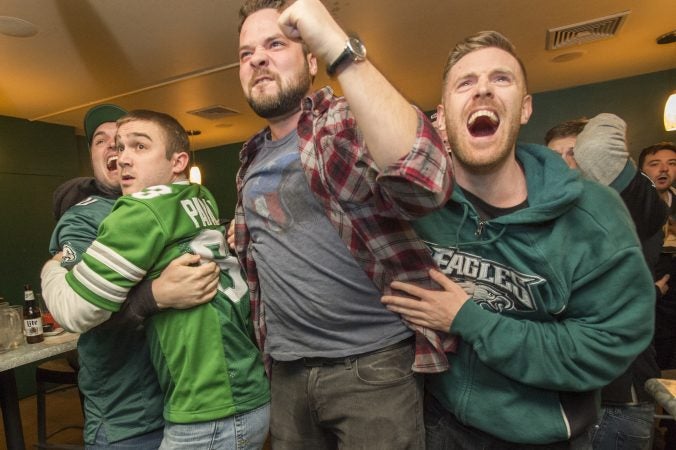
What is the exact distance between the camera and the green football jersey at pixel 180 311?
1.03 meters

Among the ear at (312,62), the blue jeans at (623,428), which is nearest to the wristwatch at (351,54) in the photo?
the ear at (312,62)

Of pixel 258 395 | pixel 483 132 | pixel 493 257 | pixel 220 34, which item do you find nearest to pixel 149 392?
A: pixel 258 395

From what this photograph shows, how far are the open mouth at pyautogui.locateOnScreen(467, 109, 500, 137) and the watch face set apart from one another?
47 cm

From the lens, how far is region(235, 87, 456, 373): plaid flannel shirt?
0.69 metres

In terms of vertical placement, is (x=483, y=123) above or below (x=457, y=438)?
above

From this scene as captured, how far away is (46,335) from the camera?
2.12 m

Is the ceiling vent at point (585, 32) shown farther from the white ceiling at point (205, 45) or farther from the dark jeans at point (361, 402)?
the dark jeans at point (361, 402)

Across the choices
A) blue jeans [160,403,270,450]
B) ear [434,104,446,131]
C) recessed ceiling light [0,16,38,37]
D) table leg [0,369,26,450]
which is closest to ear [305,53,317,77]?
ear [434,104,446,131]

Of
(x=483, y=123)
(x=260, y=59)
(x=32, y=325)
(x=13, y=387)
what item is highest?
(x=260, y=59)

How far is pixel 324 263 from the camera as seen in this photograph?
99 centimetres

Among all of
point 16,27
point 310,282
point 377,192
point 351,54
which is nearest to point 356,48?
point 351,54

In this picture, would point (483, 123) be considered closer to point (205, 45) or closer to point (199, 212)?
point (199, 212)

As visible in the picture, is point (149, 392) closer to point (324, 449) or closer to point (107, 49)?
point (324, 449)

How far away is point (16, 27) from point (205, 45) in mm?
1169
